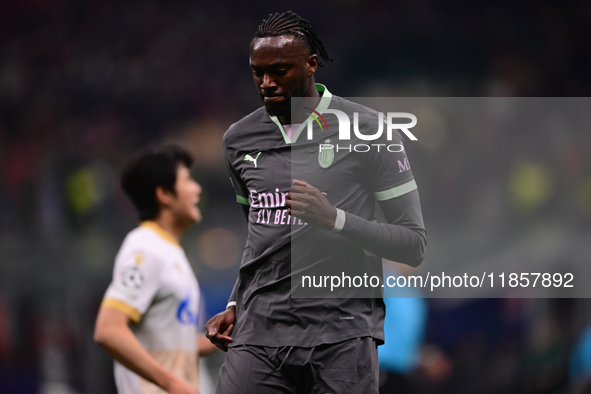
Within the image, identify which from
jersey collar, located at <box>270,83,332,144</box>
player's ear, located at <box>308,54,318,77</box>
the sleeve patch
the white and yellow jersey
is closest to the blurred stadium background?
the white and yellow jersey

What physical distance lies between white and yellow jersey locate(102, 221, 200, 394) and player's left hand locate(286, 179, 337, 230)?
4.86 feet

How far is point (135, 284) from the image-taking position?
3301 mm

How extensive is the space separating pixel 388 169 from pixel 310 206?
13.0 inches

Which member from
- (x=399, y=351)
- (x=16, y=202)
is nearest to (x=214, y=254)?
(x=16, y=202)

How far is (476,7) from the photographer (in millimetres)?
9039

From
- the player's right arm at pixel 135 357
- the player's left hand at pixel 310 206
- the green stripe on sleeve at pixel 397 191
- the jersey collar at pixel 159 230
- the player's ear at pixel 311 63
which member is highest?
the player's ear at pixel 311 63

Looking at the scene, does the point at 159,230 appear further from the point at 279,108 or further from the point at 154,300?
the point at 279,108

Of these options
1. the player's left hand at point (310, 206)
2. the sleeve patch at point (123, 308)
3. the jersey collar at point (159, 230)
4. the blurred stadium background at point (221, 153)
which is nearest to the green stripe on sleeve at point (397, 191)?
the player's left hand at point (310, 206)

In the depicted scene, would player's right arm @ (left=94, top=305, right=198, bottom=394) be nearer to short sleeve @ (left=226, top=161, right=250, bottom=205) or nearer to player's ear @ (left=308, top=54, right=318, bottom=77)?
short sleeve @ (left=226, top=161, right=250, bottom=205)

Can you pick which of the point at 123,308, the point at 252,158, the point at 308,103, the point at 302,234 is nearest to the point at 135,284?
the point at 123,308

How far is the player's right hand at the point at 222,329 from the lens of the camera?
231 cm

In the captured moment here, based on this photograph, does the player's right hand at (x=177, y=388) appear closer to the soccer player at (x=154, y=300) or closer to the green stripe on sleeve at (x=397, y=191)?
the soccer player at (x=154, y=300)

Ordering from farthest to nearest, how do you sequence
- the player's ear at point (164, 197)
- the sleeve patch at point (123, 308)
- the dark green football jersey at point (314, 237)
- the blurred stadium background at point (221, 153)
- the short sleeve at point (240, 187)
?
the blurred stadium background at point (221, 153) → the player's ear at point (164, 197) → the sleeve patch at point (123, 308) → the short sleeve at point (240, 187) → the dark green football jersey at point (314, 237)

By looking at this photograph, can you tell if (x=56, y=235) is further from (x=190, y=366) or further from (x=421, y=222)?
(x=421, y=222)
